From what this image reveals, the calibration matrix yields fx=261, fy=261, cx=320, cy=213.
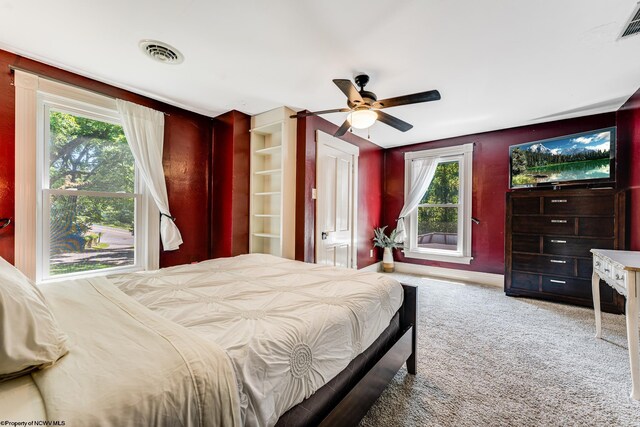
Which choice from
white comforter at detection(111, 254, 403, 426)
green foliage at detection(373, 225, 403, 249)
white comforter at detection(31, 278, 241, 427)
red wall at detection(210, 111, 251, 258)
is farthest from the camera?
green foliage at detection(373, 225, 403, 249)

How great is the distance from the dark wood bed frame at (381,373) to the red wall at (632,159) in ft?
9.74

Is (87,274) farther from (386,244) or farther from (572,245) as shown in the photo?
(572,245)

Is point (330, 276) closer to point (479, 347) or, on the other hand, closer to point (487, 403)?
point (487, 403)

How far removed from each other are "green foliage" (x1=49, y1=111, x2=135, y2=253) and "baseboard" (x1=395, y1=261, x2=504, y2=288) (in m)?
4.49

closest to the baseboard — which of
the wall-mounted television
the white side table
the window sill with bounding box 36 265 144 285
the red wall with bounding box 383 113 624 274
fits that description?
the red wall with bounding box 383 113 624 274

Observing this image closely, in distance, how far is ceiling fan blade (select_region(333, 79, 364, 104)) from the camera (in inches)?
79.3

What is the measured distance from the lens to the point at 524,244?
353 centimetres

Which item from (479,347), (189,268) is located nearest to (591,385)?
(479,347)

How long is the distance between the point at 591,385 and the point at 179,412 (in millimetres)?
2554

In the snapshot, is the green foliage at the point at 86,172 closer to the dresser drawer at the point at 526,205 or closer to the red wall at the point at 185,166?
the red wall at the point at 185,166

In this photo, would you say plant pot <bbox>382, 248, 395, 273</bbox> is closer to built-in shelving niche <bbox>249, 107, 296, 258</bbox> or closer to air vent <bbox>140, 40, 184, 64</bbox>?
built-in shelving niche <bbox>249, 107, 296, 258</bbox>

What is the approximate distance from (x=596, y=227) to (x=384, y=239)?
2799 mm

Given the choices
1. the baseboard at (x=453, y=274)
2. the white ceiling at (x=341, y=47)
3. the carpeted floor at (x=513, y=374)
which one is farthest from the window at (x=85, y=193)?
the baseboard at (x=453, y=274)

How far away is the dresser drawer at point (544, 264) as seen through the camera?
10.6ft
